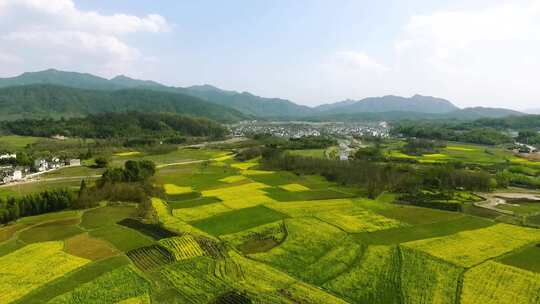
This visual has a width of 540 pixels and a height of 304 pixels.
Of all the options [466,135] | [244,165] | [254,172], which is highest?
[466,135]

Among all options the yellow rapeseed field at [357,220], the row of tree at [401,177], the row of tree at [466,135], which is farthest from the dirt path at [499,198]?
the row of tree at [466,135]

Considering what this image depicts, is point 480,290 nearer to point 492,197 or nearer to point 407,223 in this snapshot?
point 407,223

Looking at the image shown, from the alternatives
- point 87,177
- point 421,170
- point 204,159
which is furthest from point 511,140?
point 87,177

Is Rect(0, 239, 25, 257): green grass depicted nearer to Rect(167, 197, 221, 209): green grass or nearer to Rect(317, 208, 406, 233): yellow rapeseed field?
Rect(167, 197, 221, 209): green grass

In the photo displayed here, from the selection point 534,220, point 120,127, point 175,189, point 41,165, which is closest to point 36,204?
point 175,189

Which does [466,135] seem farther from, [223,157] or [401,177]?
[223,157]
